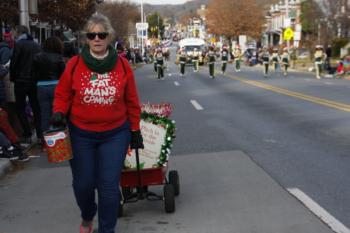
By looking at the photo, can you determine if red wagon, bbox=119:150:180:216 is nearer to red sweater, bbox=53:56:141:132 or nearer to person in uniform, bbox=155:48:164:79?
red sweater, bbox=53:56:141:132

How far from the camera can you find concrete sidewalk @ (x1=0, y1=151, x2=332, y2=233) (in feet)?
19.9

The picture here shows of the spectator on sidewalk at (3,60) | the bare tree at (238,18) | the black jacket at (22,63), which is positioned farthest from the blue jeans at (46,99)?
the bare tree at (238,18)

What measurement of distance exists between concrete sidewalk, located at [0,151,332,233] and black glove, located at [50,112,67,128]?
148 centimetres

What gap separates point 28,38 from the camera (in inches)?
425

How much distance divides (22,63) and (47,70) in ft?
3.89

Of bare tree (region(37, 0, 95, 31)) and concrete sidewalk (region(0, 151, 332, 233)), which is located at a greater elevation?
bare tree (region(37, 0, 95, 31))

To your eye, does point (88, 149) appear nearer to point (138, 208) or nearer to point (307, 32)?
point (138, 208)

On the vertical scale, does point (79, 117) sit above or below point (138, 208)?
above

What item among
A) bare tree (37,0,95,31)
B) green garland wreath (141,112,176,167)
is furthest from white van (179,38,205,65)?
green garland wreath (141,112,176,167)

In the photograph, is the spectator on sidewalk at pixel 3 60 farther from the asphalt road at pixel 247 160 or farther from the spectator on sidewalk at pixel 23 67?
the asphalt road at pixel 247 160

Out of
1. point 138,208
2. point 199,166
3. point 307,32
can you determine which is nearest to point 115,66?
point 138,208

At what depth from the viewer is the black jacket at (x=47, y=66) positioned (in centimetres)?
963

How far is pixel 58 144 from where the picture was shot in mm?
5074

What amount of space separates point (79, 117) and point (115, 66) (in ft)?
1.66
